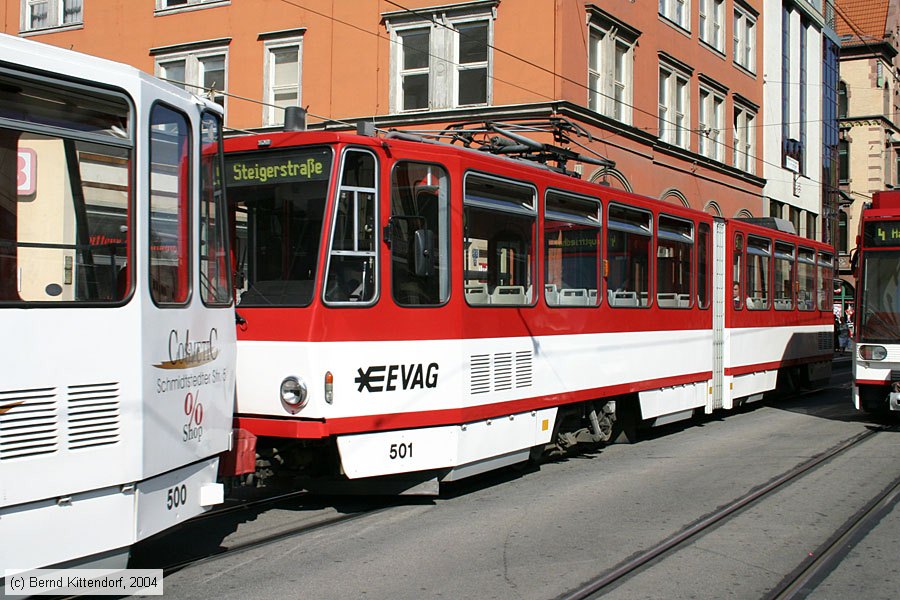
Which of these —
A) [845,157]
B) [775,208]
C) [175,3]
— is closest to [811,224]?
[775,208]

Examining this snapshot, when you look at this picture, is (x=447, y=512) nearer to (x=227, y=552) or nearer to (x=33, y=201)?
(x=227, y=552)

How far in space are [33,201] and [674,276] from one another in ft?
29.8

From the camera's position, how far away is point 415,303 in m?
7.98

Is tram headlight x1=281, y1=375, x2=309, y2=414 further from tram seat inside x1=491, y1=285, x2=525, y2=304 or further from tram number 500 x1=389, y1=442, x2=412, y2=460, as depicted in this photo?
tram seat inside x1=491, y1=285, x2=525, y2=304

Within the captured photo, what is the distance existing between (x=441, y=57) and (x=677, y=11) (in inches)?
356

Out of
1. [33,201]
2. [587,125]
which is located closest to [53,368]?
[33,201]

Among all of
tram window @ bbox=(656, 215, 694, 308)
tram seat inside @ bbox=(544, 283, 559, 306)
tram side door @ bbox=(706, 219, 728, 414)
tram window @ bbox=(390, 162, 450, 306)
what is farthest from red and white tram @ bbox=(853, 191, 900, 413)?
tram window @ bbox=(390, 162, 450, 306)

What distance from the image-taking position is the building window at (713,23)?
30.7m

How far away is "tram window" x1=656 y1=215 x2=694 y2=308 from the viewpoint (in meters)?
12.1

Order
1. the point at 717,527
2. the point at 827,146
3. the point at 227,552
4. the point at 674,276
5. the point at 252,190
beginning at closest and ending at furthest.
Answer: the point at 227,552 → the point at 717,527 → the point at 252,190 → the point at 674,276 → the point at 827,146

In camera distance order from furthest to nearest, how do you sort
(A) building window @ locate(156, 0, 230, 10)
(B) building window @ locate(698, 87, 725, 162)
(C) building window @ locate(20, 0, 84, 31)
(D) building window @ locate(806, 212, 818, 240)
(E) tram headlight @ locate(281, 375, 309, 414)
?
(D) building window @ locate(806, 212, 818, 240) < (B) building window @ locate(698, 87, 725, 162) < (C) building window @ locate(20, 0, 84, 31) < (A) building window @ locate(156, 0, 230, 10) < (E) tram headlight @ locate(281, 375, 309, 414)

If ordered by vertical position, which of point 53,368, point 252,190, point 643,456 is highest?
point 252,190

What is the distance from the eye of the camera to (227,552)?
6625 millimetres

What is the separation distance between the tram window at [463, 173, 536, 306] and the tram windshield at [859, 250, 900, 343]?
21.7 ft
